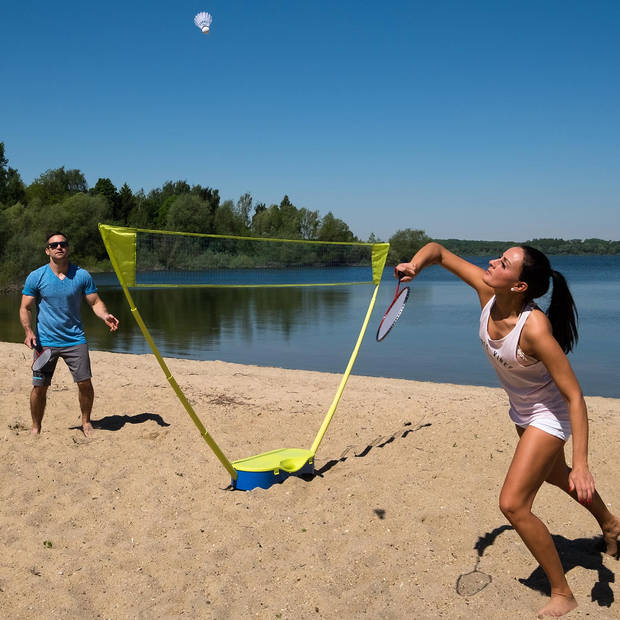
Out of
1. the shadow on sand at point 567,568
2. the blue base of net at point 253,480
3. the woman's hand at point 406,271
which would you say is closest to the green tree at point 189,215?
the blue base of net at point 253,480

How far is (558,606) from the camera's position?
3.10 meters

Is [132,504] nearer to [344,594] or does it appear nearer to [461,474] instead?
[344,594]

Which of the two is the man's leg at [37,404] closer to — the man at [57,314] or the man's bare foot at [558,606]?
the man at [57,314]

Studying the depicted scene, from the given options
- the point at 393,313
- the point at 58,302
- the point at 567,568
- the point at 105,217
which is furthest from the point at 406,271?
the point at 105,217

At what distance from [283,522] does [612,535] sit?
2.10 metres

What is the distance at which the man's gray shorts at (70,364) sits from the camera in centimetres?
608

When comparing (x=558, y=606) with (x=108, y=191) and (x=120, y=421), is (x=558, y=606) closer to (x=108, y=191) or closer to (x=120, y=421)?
(x=120, y=421)

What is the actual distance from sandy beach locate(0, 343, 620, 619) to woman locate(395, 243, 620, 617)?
51cm

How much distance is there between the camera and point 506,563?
146 inches

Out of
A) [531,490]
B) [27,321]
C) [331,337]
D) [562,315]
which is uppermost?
[562,315]

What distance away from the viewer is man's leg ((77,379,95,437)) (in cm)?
627

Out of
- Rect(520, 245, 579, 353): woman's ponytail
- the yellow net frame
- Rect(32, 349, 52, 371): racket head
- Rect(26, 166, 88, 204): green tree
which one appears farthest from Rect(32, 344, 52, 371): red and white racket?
Rect(26, 166, 88, 204): green tree

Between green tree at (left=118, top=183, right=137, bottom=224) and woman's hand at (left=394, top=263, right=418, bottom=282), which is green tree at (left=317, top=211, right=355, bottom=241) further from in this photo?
woman's hand at (left=394, top=263, right=418, bottom=282)

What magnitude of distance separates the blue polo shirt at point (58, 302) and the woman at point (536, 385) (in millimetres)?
4340
